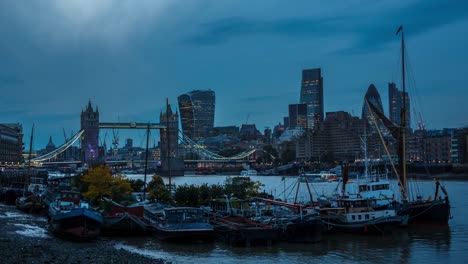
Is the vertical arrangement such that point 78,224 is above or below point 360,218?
below

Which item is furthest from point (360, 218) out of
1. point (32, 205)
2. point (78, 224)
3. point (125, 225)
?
point (32, 205)

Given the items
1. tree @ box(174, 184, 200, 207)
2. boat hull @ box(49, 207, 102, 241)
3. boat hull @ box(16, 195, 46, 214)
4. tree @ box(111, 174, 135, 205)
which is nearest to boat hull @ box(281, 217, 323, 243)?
boat hull @ box(49, 207, 102, 241)

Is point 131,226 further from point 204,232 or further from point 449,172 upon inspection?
point 449,172

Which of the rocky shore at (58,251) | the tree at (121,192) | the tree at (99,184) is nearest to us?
the rocky shore at (58,251)

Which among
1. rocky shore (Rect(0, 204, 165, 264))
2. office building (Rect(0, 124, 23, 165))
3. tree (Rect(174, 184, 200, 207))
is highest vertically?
office building (Rect(0, 124, 23, 165))

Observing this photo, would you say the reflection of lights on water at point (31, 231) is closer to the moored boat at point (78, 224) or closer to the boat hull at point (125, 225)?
the moored boat at point (78, 224)

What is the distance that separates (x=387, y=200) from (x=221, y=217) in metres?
13.7

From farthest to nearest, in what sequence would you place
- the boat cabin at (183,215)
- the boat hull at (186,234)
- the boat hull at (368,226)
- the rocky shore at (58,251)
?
1. the boat hull at (368,226)
2. the boat cabin at (183,215)
3. the boat hull at (186,234)
4. the rocky shore at (58,251)

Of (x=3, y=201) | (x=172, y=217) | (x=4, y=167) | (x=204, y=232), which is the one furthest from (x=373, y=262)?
(x=4, y=167)

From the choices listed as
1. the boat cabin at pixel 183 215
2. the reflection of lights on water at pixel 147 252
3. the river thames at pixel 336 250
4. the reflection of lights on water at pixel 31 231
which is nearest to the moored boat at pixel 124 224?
the river thames at pixel 336 250

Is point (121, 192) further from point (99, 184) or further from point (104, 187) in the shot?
point (99, 184)

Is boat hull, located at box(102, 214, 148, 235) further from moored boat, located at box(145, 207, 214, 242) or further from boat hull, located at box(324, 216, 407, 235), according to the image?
boat hull, located at box(324, 216, 407, 235)

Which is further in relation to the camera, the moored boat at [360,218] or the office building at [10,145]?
the office building at [10,145]

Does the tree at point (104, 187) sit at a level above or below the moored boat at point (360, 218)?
above
